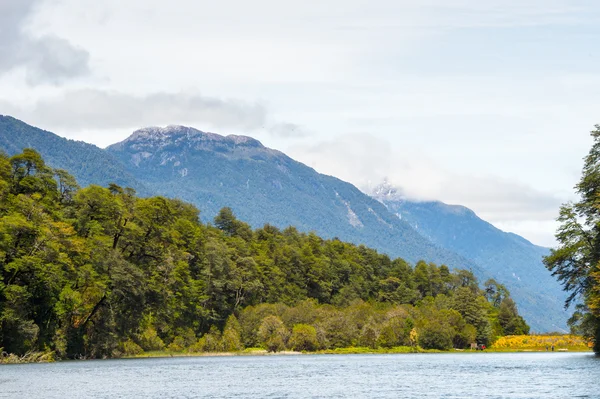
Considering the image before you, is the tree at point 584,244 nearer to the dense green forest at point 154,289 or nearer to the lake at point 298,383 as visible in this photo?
the lake at point 298,383

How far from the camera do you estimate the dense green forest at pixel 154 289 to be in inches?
3777

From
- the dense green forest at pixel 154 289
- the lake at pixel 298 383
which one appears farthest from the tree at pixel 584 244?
the dense green forest at pixel 154 289

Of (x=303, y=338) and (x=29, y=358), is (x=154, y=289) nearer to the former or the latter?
(x=29, y=358)

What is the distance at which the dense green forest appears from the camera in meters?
95.9

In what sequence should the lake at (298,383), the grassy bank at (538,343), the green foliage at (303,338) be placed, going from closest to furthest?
the lake at (298,383), the green foliage at (303,338), the grassy bank at (538,343)

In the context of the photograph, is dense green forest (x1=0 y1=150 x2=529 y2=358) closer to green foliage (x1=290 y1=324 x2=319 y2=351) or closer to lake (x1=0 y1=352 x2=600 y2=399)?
green foliage (x1=290 y1=324 x2=319 y2=351)

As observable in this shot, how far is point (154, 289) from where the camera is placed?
121812 millimetres

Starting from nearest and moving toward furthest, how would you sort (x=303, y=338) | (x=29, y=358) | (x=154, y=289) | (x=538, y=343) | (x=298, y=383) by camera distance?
(x=298, y=383) < (x=29, y=358) < (x=154, y=289) < (x=303, y=338) < (x=538, y=343)

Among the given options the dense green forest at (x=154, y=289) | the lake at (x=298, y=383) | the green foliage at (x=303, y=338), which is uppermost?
the dense green forest at (x=154, y=289)

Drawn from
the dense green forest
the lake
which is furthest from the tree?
the dense green forest

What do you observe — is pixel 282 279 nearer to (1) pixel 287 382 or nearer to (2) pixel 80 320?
(2) pixel 80 320

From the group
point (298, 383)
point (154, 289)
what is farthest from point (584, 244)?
point (154, 289)

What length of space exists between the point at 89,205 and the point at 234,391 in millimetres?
65751

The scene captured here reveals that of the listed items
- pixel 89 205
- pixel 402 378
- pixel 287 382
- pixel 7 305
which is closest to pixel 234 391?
pixel 287 382
